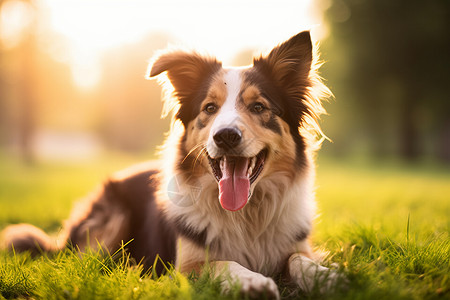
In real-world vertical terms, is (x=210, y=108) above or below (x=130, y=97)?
above

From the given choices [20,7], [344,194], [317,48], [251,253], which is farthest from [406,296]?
[20,7]

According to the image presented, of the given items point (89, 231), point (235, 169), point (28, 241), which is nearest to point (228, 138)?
point (235, 169)

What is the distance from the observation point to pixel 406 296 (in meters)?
2.53

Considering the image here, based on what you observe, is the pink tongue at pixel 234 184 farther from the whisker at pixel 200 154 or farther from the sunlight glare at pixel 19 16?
the sunlight glare at pixel 19 16

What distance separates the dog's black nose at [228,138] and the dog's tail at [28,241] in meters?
2.42

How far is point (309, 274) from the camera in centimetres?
295

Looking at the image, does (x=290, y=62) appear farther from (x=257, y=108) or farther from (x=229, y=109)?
(x=229, y=109)

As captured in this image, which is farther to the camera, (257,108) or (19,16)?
(19,16)

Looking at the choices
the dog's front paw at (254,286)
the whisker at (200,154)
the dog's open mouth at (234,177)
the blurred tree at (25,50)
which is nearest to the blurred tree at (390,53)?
the blurred tree at (25,50)

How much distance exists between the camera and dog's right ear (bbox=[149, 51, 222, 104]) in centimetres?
397

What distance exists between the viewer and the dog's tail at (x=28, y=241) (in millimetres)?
4418

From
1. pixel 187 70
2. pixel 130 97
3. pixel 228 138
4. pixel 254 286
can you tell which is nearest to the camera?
pixel 254 286

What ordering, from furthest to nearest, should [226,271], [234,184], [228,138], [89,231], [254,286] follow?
[89,231] < [234,184] < [228,138] < [226,271] < [254,286]

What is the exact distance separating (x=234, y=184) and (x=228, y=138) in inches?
18.1
